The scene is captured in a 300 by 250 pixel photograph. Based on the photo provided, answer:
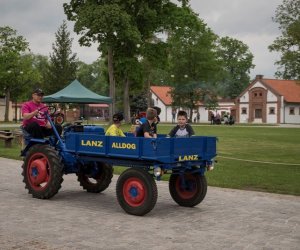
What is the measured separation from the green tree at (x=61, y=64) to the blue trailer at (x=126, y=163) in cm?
6204

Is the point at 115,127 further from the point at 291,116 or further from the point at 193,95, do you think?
the point at 291,116

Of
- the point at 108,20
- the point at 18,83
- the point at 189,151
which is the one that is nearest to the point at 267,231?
the point at 189,151

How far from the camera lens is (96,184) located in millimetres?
10469

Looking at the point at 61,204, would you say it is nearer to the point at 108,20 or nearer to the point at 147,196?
the point at 147,196

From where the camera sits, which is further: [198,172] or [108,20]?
[108,20]

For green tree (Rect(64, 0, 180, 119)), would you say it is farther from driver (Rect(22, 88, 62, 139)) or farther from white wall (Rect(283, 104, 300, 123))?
white wall (Rect(283, 104, 300, 123))

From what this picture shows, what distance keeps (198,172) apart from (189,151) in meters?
0.73

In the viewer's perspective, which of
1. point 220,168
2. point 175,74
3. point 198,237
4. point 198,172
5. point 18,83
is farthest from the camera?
point 175,74

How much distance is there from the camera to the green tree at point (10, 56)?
210ft

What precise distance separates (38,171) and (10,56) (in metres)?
57.8

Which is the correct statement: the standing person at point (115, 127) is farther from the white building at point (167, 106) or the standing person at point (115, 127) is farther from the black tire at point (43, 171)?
the white building at point (167, 106)

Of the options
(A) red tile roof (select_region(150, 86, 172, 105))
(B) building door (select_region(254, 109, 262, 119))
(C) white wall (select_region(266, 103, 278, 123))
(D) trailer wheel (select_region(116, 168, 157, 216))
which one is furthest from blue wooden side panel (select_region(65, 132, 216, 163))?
(A) red tile roof (select_region(150, 86, 172, 105))

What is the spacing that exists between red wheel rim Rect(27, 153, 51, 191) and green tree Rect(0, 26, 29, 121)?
2211 inches

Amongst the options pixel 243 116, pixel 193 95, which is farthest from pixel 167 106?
pixel 193 95
